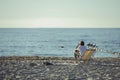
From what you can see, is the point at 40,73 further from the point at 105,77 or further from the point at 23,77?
the point at 105,77

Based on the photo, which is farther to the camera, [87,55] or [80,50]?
[80,50]

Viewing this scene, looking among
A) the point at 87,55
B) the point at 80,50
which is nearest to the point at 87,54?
the point at 87,55

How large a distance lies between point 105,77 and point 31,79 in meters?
3.94

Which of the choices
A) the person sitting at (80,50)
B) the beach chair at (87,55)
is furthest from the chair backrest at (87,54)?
the person sitting at (80,50)

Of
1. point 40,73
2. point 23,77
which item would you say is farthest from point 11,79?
point 40,73

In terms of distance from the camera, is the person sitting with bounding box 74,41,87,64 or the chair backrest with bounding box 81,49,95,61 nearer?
the chair backrest with bounding box 81,49,95,61

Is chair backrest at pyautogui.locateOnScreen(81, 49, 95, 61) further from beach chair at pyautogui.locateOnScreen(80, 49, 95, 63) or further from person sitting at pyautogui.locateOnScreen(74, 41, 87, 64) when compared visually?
person sitting at pyautogui.locateOnScreen(74, 41, 87, 64)

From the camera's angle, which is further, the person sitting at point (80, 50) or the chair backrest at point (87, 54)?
the person sitting at point (80, 50)

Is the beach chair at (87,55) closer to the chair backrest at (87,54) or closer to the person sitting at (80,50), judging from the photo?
the chair backrest at (87,54)

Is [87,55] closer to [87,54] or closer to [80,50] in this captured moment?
[87,54]

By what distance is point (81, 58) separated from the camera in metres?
23.8

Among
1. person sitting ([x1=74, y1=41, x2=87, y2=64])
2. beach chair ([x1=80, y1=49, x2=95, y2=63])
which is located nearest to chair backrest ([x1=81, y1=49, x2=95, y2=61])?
beach chair ([x1=80, y1=49, x2=95, y2=63])

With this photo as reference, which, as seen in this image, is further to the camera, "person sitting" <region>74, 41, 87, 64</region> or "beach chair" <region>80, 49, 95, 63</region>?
"person sitting" <region>74, 41, 87, 64</region>

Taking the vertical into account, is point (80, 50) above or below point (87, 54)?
above
